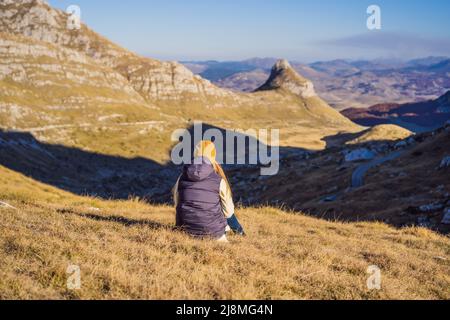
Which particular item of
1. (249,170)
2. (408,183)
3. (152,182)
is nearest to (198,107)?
(152,182)

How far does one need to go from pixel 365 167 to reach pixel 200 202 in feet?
126

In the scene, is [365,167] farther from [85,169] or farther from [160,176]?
[85,169]

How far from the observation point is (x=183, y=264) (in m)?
8.72

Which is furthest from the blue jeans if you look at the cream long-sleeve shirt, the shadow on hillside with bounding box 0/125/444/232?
the shadow on hillside with bounding box 0/125/444/232

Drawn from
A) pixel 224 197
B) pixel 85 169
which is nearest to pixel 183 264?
pixel 224 197

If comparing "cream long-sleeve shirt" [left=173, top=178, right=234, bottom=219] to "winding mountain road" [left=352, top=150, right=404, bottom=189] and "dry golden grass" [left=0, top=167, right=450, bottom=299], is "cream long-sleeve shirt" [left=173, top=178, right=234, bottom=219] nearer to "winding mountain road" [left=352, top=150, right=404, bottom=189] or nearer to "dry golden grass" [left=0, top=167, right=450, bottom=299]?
"dry golden grass" [left=0, top=167, right=450, bottom=299]

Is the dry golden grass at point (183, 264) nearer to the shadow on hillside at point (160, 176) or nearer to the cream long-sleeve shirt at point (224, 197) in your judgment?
the cream long-sleeve shirt at point (224, 197)

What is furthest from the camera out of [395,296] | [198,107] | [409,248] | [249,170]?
[198,107]

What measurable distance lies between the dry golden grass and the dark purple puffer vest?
49 centimetres

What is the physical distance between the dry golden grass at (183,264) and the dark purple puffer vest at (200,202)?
0.49 meters

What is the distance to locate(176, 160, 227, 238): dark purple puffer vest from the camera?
428 inches

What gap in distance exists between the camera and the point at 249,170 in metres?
→ 62.8
